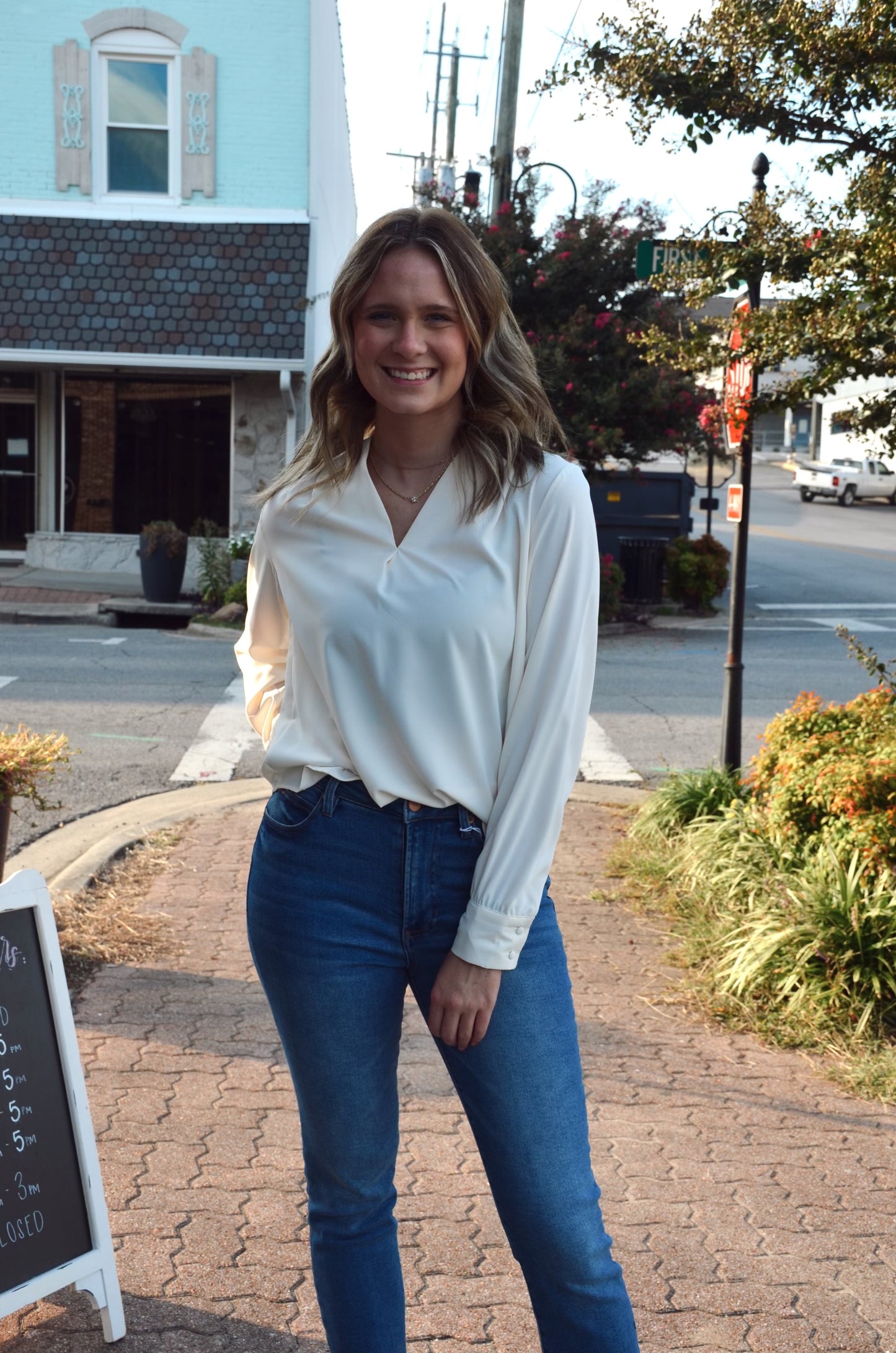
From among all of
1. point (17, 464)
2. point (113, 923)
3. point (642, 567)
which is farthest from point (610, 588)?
point (113, 923)

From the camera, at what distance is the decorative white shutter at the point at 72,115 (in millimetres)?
16625

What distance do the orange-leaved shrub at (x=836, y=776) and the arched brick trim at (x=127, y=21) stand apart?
46.9 ft

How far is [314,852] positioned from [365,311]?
0.85 m

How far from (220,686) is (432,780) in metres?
9.18

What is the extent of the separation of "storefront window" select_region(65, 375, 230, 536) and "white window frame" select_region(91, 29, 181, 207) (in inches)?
88.6

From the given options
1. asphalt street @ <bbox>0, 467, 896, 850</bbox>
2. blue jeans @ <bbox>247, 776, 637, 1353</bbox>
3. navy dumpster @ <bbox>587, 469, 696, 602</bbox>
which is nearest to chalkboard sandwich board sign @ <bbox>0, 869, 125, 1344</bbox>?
blue jeans @ <bbox>247, 776, 637, 1353</bbox>

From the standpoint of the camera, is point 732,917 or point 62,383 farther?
point 62,383

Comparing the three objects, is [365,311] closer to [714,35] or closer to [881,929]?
[881,929]

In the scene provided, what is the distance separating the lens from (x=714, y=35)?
537 cm

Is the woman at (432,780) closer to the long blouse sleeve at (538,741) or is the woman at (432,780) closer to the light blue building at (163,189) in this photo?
the long blouse sleeve at (538,741)

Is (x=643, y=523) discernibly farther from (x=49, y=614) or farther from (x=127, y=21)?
(x=127, y=21)

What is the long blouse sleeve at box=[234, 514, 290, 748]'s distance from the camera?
2.34 metres

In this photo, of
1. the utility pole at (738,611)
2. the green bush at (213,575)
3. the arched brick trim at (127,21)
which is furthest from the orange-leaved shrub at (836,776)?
the arched brick trim at (127,21)

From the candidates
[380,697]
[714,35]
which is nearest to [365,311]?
[380,697]
